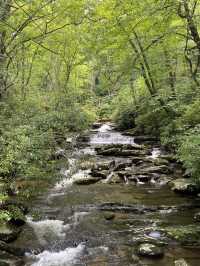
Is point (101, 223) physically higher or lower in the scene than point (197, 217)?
lower

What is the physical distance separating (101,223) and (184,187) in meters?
3.38

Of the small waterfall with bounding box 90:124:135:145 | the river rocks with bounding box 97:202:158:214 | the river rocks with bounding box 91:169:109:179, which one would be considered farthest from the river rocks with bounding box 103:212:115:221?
the small waterfall with bounding box 90:124:135:145

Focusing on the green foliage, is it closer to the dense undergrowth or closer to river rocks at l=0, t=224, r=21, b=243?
the dense undergrowth

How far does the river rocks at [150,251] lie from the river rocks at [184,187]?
3854 mm

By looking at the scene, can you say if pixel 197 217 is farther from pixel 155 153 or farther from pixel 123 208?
pixel 155 153

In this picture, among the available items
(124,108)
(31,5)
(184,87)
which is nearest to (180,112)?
(184,87)

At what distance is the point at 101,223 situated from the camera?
822cm

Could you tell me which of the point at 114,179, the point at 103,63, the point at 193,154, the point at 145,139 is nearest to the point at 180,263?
the point at 193,154

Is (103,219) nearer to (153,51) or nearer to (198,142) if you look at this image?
(198,142)

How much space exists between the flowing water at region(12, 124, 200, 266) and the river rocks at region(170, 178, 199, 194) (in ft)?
0.92

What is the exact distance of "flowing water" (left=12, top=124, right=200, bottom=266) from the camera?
21.6 ft

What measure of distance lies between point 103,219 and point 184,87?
9653mm

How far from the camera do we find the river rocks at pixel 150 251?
21.2 feet

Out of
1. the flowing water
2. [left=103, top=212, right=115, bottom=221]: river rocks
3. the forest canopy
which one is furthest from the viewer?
the forest canopy
